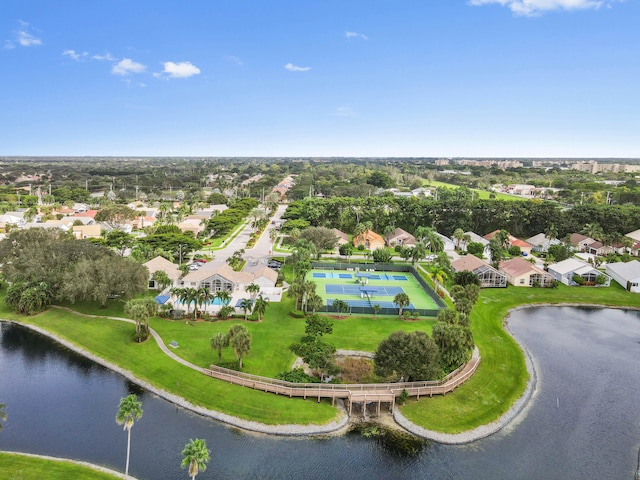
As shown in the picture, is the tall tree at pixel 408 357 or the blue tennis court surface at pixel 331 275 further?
the blue tennis court surface at pixel 331 275

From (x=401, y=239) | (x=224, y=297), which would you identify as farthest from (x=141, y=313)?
(x=401, y=239)

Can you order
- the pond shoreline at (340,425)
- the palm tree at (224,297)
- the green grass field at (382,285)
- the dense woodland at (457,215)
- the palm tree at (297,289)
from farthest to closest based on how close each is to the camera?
the dense woodland at (457,215) → the green grass field at (382,285) → the palm tree at (224,297) → the palm tree at (297,289) → the pond shoreline at (340,425)

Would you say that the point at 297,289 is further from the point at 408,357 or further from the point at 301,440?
the point at 301,440

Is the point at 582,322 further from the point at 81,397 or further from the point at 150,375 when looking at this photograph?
the point at 81,397

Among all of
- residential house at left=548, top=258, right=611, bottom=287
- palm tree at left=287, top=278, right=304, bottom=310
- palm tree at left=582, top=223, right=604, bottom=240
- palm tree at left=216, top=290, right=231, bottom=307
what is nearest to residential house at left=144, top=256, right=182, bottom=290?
palm tree at left=216, top=290, right=231, bottom=307

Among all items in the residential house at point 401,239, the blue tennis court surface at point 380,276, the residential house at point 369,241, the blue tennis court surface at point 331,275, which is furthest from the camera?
the residential house at point 401,239

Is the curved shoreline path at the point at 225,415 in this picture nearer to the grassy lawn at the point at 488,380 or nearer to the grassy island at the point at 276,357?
the grassy island at the point at 276,357

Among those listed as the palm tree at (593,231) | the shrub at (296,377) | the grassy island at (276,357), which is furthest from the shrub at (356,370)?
the palm tree at (593,231)
